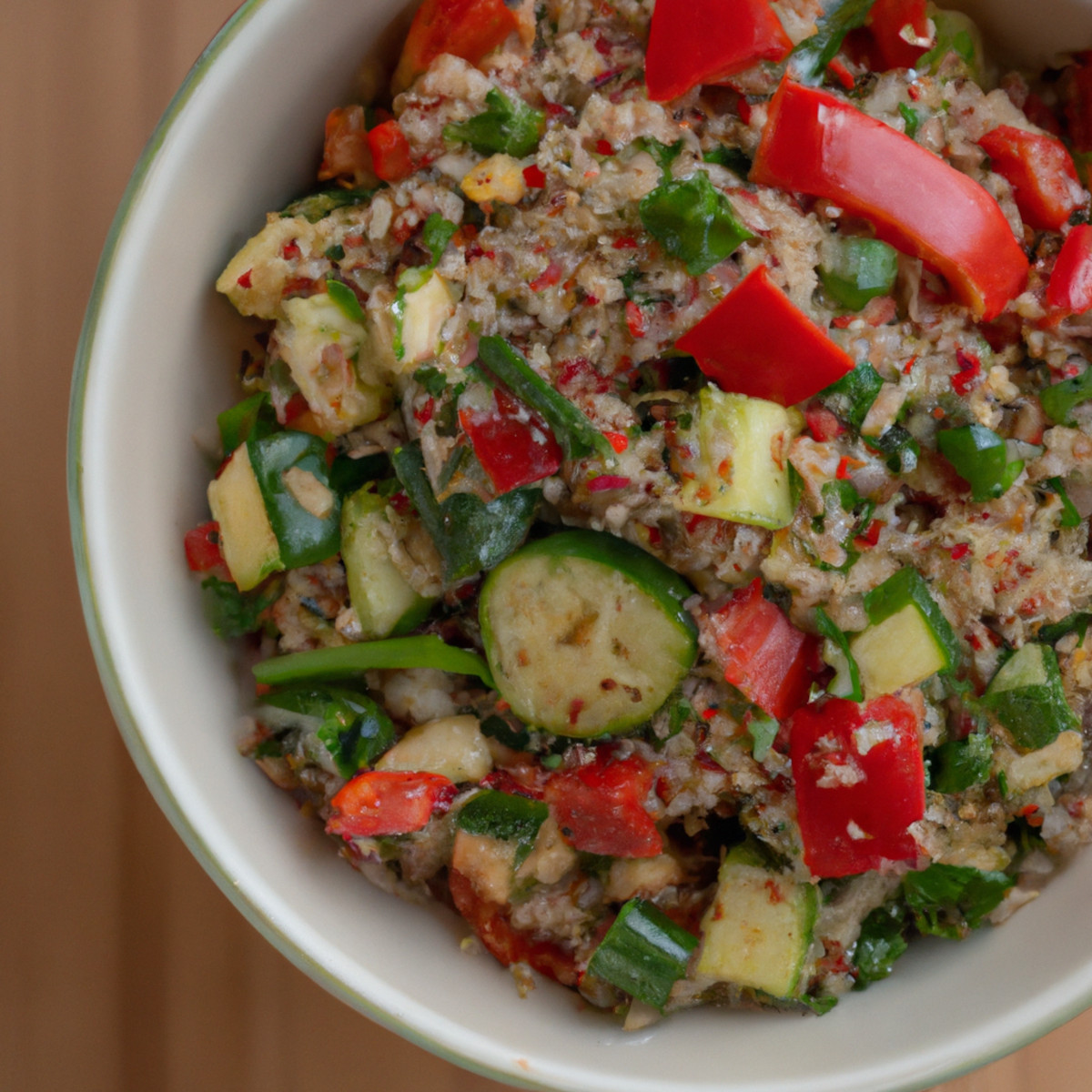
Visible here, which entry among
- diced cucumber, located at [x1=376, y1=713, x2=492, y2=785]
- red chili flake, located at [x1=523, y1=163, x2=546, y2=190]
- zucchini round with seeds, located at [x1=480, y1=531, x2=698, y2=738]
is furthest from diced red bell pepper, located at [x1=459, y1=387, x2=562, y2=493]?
diced cucumber, located at [x1=376, y1=713, x2=492, y2=785]

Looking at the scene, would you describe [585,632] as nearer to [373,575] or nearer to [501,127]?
[373,575]

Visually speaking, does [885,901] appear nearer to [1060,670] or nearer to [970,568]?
[1060,670]

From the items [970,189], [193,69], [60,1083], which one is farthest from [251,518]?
[60,1083]

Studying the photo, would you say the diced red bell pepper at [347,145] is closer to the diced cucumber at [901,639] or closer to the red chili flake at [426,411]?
the red chili flake at [426,411]

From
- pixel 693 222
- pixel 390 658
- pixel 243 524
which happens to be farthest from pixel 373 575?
pixel 693 222

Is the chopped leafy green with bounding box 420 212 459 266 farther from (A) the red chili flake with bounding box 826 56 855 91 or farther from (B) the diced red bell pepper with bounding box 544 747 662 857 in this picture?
(B) the diced red bell pepper with bounding box 544 747 662 857

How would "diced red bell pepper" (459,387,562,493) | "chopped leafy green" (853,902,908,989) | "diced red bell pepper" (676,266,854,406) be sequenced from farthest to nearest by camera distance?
"chopped leafy green" (853,902,908,989)
"diced red bell pepper" (459,387,562,493)
"diced red bell pepper" (676,266,854,406)

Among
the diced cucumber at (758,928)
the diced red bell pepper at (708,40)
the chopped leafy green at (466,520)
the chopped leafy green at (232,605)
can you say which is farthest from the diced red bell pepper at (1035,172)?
the chopped leafy green at (232,605)
